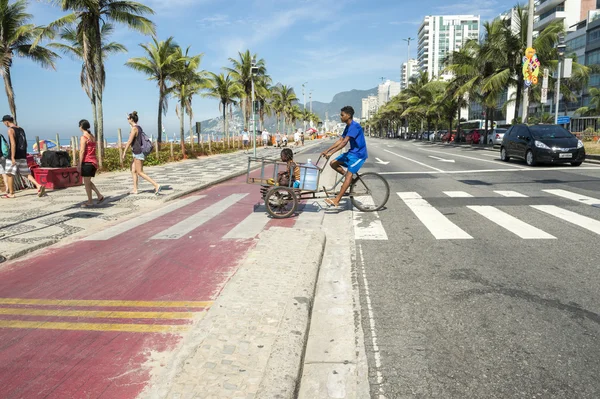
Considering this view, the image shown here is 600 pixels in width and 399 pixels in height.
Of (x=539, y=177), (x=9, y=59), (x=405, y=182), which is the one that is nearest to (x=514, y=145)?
(x=539, y=177)

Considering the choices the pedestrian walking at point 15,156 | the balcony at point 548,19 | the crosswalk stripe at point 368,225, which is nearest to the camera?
the crosswalk stripe at point 368,225

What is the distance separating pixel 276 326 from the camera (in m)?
3.29

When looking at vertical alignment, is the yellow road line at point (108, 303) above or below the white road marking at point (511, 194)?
below

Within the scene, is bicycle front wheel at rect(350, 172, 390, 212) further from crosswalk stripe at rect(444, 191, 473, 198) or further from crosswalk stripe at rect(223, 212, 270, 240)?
crosswalk stripe at rect(444, 191, 473, 198)

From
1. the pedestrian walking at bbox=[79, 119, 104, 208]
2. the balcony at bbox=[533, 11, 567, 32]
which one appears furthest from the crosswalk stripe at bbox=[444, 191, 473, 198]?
the balcony at bbox=[533, 11, 567, 32]

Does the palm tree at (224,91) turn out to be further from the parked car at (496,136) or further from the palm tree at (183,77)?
the parked car at (496,136)

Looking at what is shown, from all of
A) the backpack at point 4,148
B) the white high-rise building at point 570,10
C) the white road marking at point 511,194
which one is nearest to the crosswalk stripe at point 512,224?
the white road marking at point 511,194

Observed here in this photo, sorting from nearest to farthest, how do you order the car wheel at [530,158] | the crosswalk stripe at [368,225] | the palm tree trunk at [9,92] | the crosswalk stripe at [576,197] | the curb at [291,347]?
the curb at [291,347], the crosswalk stripe at [368,225], the crosswalk stripe at [576,197], the car wheel at [530,158], the palm tree trunk at [9,92]

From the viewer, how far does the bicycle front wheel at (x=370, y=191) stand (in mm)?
8203

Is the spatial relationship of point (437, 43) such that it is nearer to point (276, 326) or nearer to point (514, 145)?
point (514, 145)

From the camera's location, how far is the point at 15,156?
1072cm

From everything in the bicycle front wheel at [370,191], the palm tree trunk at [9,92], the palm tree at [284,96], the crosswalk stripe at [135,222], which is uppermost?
the palm tree at [284,96]

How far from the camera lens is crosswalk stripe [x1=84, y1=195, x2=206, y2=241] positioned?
6875 mm

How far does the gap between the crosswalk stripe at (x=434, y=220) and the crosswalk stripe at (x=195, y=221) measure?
3.69m
